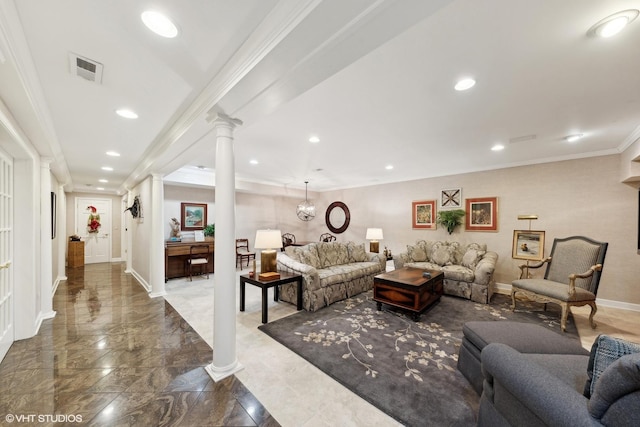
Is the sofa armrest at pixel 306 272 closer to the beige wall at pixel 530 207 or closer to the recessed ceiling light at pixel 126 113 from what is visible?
the recessed ceiling light at pixel 126 113

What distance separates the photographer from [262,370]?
2.19m

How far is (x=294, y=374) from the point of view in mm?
2141

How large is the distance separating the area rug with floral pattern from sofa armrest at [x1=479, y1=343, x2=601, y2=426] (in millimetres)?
536

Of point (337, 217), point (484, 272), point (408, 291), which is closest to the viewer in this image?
point (408, 291)

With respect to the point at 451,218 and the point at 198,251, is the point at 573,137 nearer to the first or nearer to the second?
the point at 451,218

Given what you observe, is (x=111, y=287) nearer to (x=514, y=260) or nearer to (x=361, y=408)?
(x=361, y=408)

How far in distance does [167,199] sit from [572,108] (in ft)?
24.4

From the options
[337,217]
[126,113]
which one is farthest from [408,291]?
[337,217]

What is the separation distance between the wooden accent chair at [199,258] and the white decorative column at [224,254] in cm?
391

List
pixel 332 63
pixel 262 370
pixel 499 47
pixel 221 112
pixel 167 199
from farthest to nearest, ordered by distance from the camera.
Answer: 1. pixel 167 199
2. pixel 262 370
3. pixel 221 112
4. pixel 499 47
5. pixel 332 63

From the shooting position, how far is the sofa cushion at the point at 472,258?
4.48 metres

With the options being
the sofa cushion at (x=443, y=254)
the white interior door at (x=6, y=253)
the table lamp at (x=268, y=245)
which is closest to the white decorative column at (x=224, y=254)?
the table lamp at (x=268, y=245)

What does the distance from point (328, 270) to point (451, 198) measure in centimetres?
340

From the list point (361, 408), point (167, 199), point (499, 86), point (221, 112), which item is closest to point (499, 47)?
point (499, 86)
